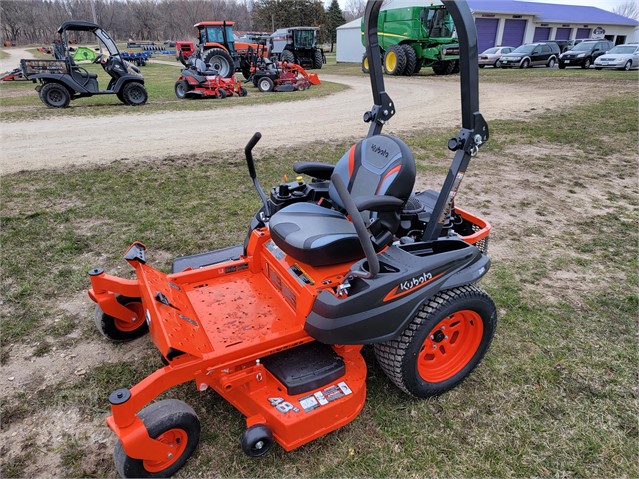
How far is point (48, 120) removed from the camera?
1027 centimetres

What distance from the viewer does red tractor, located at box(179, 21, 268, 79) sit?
1591 cm

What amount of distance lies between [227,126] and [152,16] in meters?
59.3

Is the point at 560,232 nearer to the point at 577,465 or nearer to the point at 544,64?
the point at 577,465

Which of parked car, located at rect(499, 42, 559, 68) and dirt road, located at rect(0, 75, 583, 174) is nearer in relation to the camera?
dirt road, located at rect(0, 75, 583, 174)

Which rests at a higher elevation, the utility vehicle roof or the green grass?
the utility vehicle roof

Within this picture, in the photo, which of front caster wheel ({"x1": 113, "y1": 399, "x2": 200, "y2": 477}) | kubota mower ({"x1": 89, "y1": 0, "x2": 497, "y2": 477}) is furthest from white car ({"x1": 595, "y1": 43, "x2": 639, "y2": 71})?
front caster wheel ({"x1": 113, "y1": 399, "x2": 200, "y2": 477})

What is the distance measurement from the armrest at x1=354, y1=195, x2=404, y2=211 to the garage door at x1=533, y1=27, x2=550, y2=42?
45012 mm

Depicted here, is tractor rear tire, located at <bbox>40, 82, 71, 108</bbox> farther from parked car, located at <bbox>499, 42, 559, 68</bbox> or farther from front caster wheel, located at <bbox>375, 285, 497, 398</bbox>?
parked car, located at <bbox>499, 42, 559, 68</bbox>

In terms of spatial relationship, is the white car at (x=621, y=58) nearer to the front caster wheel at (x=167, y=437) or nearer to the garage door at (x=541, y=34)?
the garage door at (x=541, y=34)

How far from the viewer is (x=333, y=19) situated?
54531mm


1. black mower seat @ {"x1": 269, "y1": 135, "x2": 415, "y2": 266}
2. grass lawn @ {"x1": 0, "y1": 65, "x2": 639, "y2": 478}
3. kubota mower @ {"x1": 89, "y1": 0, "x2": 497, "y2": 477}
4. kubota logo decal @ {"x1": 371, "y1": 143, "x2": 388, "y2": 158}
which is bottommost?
grass lawn @ {"x1": 0, "y1": 65, "x2": 639, "y2": 478}

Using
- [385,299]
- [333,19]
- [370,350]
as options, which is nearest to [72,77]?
[370,350]

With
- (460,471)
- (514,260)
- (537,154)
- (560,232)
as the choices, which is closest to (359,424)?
(460,471)

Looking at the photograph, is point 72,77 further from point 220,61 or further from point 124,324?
point 124,324
